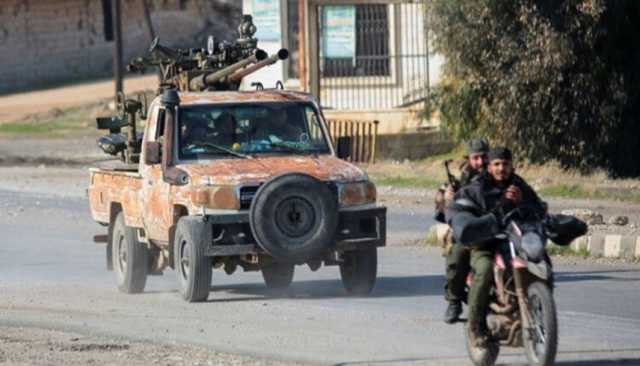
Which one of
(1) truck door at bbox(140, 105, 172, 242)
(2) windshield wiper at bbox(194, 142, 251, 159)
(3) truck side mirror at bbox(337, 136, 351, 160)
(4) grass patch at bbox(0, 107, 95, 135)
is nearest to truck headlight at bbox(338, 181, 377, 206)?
(3) truck side mirror at bbox(337, 136, 351, 160)

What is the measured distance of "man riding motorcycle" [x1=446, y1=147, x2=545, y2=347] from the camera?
31.4ft

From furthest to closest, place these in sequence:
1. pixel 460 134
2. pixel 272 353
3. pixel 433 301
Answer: pixel 460 134 < pixel 433 301 < pixel 272 353

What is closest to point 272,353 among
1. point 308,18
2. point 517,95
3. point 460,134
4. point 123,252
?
point 123,252

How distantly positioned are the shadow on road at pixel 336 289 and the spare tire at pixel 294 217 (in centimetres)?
97

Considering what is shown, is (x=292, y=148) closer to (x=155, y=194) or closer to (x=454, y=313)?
(x=155, y=194)

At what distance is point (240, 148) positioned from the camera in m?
14.2

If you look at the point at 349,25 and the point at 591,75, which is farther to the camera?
the point at 349,25

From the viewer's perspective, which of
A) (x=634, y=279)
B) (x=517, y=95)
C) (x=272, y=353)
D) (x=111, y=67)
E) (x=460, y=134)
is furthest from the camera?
(x=111, y=67)

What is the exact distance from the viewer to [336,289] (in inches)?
580

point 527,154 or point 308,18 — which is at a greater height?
point 308,18

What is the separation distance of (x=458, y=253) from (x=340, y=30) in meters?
20.1

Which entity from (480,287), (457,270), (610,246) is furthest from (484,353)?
(610,246)

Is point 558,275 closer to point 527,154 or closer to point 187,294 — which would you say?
point 187,294

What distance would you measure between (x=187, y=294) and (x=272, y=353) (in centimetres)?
295
